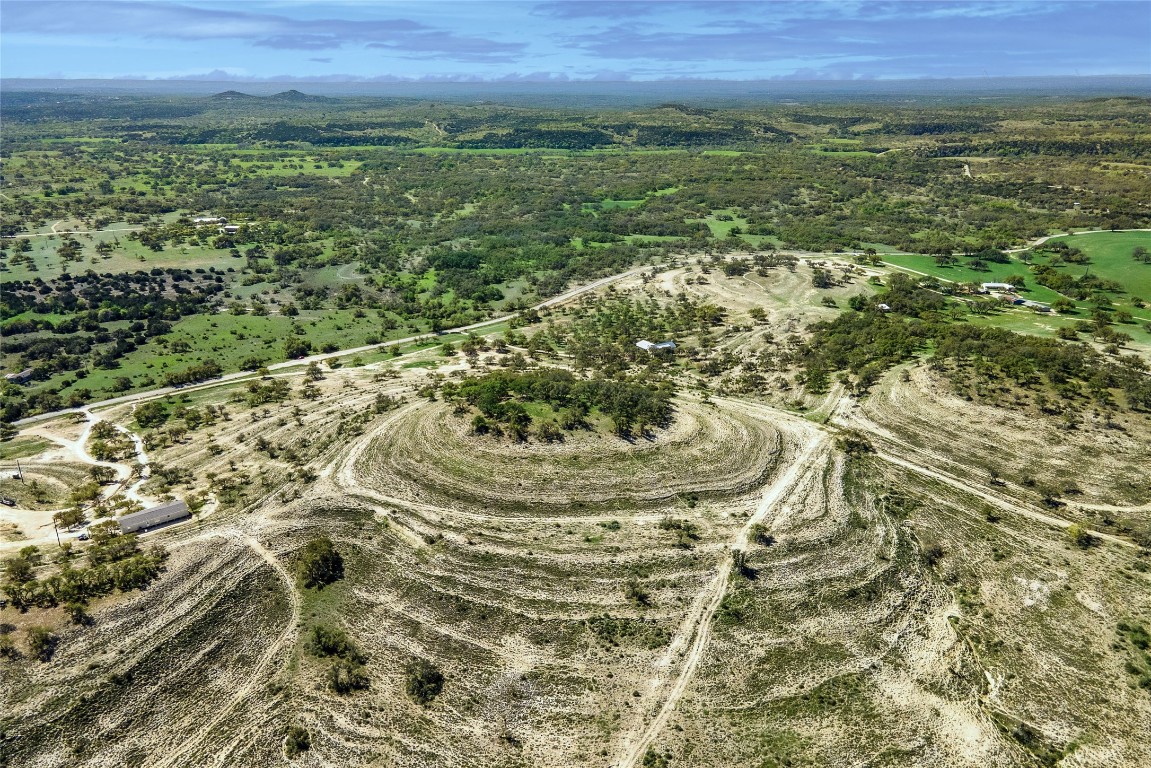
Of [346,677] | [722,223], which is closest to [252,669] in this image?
[346,677]

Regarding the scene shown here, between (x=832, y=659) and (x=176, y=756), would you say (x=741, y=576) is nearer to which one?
(x=832, y=659)

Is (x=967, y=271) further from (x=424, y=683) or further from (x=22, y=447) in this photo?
(x=22, y=447)

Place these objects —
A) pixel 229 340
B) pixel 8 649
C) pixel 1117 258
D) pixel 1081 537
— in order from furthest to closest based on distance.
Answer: pixel 1117 258, pixel 229 340, pixel 1081 537, pixel 8 649

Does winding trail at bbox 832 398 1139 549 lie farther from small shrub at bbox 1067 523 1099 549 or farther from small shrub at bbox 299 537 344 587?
small shrub at bbox 299 537 344 587

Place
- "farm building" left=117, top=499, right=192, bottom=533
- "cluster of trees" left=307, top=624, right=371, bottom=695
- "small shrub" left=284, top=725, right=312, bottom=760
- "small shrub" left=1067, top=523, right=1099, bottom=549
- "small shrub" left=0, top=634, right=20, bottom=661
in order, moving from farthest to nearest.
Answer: "farm building" left=117, top=499, right=192, bottom=533
"small shrub" left=1067, top=523, right=1099, bottom=549
"small shrub" left=0, top=634, right=20, bottom=661
"cluster of trees" left=307, top=624, right=371, bottom=695
"small shrub" left=284, top=725, right=312, bottom=760

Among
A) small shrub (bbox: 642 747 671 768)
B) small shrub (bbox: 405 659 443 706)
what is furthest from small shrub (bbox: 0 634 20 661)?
small shrub (bbox: 642 747 671 768)

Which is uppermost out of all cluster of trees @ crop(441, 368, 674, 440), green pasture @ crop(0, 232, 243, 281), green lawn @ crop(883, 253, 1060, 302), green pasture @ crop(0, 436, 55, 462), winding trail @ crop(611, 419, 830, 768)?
green pasture @ crop(0, 232, 243, 281)
